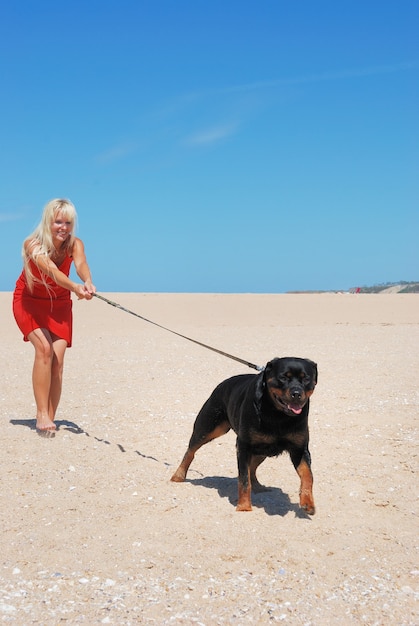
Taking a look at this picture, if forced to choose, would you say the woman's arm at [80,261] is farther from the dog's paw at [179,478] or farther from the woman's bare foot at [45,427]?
the dog's paw at [179,478]

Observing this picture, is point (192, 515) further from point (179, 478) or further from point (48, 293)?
point (48, 293)

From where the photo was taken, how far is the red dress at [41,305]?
716 centimetres

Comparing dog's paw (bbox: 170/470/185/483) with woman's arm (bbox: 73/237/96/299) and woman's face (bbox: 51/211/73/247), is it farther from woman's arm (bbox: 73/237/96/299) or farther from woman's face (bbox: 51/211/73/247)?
woman's face (bbox: 51/211/73/247)

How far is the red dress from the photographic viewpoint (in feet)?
23.5

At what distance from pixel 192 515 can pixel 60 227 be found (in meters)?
3.47

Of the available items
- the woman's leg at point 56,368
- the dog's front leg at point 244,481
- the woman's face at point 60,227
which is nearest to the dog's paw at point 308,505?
the dog's front leg at point 244,481

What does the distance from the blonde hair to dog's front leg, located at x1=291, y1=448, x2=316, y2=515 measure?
344cm

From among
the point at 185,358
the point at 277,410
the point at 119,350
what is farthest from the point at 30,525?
the point at 119,350

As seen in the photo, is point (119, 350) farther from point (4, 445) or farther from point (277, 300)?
point (277, 300)

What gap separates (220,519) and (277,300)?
2654cm

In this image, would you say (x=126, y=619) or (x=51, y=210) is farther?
(x=51, y=210)

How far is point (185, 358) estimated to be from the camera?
13.1 m

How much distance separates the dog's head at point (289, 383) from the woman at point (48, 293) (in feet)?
9.26

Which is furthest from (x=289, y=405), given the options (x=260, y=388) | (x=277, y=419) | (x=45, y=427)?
(x=45, y=427)
